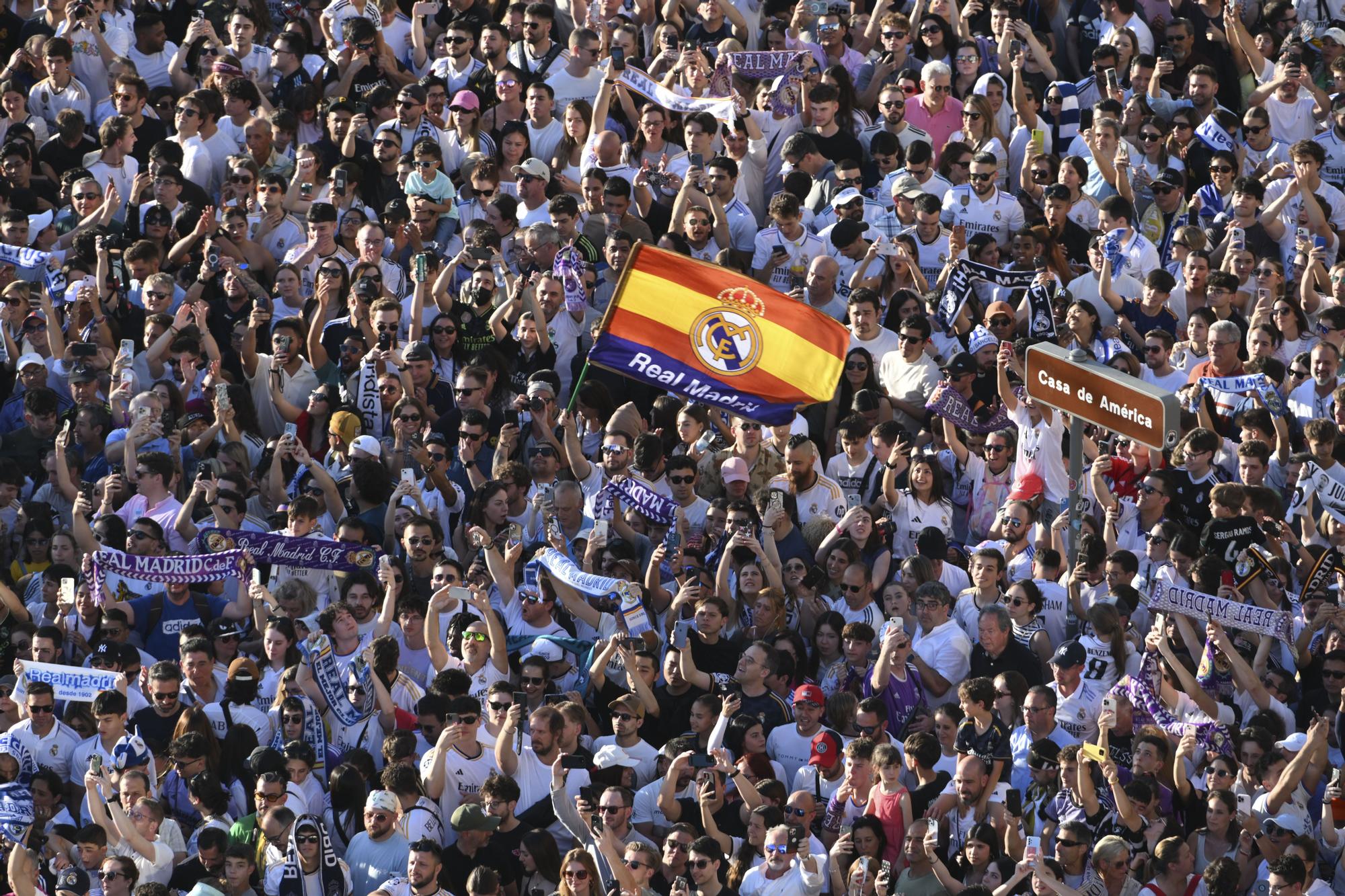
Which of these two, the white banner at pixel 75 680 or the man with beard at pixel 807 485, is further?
the man with beard at pixel 807 485

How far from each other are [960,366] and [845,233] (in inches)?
66.9

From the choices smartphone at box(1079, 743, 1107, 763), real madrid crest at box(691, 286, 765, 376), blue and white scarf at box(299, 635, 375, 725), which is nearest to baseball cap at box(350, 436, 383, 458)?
blue and white scarf at box(299, 635, 375, 725)

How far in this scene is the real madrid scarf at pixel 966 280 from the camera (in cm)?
1916

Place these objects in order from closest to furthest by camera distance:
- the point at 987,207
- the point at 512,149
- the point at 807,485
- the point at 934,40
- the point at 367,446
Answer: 1. the point at 807,485
2. the point at 367,446
3. the point at 987,207
4. the point at 512,149
5. the point at 934,40

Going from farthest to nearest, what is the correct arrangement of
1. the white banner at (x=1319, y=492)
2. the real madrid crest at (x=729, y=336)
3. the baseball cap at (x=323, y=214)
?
the baseball cap at (x=323, y=214), the real madrid crest at (x=729, y=336), the white banner at (x=1319, y=492)

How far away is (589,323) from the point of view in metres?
19.6

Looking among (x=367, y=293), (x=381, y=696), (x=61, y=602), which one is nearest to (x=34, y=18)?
(x=367, y=293)

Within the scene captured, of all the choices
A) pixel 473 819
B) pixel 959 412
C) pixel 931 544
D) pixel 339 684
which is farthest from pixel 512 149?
pixel 473 819

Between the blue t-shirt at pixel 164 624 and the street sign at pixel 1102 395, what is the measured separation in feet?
16.9

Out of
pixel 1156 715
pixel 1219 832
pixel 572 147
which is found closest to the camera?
pixel 1219 832

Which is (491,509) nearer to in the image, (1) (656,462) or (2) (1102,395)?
(1) (656,462)

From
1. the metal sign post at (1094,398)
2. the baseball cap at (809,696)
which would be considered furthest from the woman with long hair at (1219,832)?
the baseball cap at (809,696)

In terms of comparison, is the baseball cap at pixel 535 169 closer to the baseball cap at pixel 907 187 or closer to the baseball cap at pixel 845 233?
the baseball cap at pixel 845 233

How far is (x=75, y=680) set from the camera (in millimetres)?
16297
